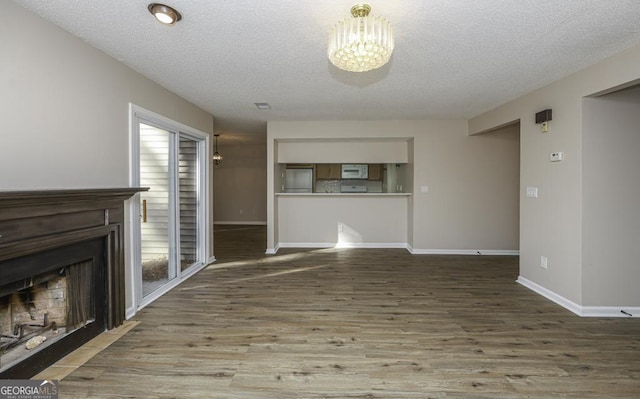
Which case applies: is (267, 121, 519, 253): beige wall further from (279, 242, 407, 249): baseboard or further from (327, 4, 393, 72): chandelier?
(327, 4, 393, 72): chandelier

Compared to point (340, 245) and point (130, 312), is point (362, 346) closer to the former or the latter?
point (130, 312)

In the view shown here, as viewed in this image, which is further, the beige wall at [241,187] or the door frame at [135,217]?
the beige wall at [241,187]

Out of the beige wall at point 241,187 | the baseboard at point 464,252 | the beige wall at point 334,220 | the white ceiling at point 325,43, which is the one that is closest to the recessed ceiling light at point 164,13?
the white ceiling at point 325,43

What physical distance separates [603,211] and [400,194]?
9.91 feet

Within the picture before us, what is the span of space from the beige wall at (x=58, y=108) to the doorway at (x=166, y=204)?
0.25m

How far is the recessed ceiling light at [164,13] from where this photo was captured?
1.73 m

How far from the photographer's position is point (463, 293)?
327 cm

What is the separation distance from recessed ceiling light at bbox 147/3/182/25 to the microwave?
4.28 m

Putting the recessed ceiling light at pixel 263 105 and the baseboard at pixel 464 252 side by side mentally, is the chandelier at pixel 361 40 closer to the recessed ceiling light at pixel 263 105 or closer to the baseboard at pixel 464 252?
the recessed ceiling light at pixel 263 105

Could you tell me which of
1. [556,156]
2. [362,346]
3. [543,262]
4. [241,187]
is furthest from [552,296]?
[241,187]

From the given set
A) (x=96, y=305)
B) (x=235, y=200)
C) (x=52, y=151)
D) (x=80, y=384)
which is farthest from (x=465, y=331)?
(x=235, y=200)

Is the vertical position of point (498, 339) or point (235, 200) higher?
point (235, 200)

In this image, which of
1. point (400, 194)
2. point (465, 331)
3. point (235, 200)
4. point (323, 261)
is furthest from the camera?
point (235, 200)

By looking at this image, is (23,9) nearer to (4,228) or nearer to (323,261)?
(4,228)
